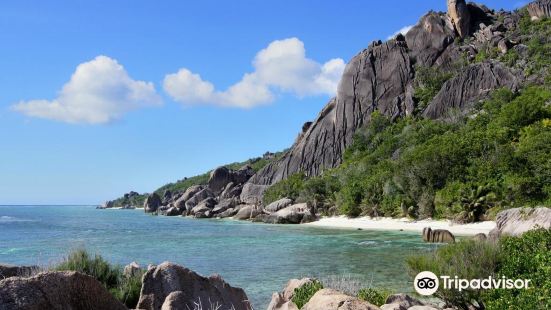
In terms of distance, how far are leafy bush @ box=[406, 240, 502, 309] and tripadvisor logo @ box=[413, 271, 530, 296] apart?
0.33ft

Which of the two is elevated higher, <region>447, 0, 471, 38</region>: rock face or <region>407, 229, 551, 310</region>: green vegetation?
<region>447, 0, 471, 38</region>: rock face

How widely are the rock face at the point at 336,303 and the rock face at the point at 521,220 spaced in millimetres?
14805

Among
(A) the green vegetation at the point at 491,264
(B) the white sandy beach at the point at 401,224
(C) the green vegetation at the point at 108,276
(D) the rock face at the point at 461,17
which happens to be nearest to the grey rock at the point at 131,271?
(C) the green vegetation at the point at 108,276

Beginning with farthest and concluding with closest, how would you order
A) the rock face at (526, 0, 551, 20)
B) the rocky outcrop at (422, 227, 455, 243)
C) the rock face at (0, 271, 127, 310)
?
1. the rock face at (526, 0, 551, 20)
2. the rocky outcrop at (422, 227, 455, 243)
3. the rock face at (0, 271, 127, 310)

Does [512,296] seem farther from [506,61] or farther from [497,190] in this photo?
[506,61]

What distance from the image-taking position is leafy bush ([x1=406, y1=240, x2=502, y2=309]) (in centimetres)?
982

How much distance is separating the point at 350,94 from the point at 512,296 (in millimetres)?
98860

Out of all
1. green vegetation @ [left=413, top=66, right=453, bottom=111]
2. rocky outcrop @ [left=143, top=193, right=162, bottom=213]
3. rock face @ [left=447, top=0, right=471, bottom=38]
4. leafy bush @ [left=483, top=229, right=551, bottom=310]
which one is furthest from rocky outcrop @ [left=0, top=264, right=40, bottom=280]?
rocky outcrop @ [left=143, top=193, right=162, bottom=213]

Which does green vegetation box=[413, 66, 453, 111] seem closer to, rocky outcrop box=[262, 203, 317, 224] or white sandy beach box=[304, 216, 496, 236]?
rocky outcrop box=[262, 203, 317, 224]

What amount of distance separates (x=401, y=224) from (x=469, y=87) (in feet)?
162

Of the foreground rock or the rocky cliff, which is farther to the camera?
the rocky cliff

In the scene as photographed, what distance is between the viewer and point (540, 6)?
95.8 meters

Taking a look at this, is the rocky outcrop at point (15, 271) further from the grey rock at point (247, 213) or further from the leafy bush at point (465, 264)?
the grey rock at point (247, 213)

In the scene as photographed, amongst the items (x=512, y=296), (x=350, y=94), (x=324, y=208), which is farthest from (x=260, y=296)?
(x=350, y=94)
